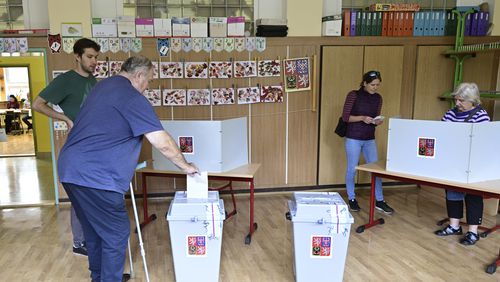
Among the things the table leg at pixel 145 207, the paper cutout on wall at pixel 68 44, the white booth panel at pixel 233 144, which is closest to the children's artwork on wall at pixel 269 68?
the white booth panel at pixel 233 144

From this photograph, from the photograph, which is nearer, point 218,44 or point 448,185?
point 448,185

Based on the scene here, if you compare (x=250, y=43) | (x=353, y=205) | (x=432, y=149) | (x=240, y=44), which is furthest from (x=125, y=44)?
(x=432, y=149)

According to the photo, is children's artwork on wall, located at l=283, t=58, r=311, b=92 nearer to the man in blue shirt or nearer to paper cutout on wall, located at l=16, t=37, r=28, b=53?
the man in blue shirt

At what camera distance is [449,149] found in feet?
10.2

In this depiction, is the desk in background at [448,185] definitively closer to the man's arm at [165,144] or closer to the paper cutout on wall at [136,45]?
the man's arm at [165,144]

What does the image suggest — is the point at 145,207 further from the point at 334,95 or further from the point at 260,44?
the point at 334,95

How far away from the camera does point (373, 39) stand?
4906 millimetres

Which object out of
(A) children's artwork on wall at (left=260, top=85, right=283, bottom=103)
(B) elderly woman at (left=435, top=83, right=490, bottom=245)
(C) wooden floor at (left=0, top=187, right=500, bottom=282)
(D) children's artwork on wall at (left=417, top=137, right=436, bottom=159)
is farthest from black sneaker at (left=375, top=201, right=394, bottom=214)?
(A) children's artwork on wall at (left=260, top=85, right=283, bottom=103)

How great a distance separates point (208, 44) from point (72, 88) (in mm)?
2019

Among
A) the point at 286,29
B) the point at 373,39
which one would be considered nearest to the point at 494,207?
the point at 373,39

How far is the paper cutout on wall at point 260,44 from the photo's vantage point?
4.70m

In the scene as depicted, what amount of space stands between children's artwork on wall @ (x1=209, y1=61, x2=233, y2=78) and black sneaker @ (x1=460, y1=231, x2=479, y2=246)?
300cm

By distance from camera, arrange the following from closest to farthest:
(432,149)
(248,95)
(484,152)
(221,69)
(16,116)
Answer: (484,152), (432,149), (221,69), (248,95), (16,116)

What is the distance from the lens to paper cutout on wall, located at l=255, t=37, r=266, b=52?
185 inches
